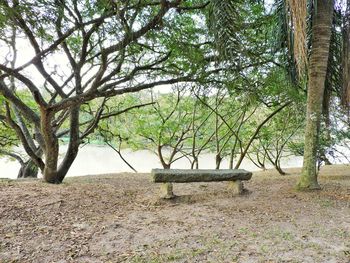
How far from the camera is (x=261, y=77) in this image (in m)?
5.85

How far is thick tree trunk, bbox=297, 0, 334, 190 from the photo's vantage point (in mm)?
4121

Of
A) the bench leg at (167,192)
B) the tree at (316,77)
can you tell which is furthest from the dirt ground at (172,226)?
the tree at (316,77)

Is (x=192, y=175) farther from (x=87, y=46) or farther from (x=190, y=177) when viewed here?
(x=87, y=46)

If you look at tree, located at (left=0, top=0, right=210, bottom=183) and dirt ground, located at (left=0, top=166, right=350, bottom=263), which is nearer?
dirt ground, located at (left=0, top=166, right=350, bottom=263)

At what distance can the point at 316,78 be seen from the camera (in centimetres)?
420

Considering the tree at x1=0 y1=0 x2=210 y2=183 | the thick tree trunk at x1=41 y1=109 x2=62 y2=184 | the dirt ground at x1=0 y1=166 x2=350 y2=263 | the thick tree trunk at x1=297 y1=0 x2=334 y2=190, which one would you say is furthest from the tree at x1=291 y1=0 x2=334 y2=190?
the thick tree trunk at x1=41 y1=109 x2=62 y2=184

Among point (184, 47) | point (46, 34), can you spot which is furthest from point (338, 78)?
point (46, 34)

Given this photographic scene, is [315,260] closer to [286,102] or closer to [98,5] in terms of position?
[98,5]

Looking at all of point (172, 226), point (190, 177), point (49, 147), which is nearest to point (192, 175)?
point (190, 177)

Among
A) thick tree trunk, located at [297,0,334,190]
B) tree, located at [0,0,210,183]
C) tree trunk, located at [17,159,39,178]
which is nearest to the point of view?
tree, located at [0,0,210,183]

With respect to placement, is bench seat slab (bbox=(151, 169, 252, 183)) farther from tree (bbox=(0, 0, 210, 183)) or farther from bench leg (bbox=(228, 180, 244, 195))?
tree (bbox=(0, 0, 210, 183))

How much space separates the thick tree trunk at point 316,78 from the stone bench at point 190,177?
0.96m

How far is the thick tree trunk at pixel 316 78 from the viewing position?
4.12 metres

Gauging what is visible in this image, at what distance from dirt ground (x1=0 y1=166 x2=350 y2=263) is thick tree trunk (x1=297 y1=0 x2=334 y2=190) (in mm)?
475
